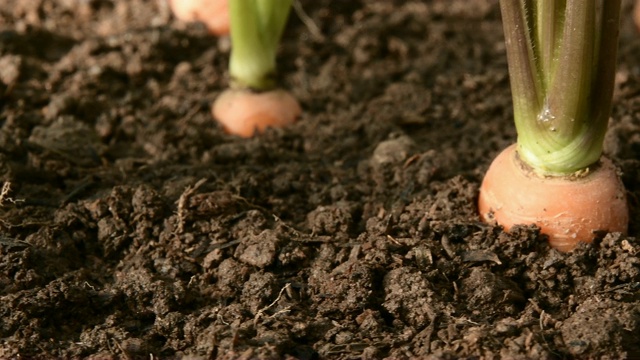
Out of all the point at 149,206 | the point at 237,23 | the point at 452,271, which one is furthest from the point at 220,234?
the point at 237,23

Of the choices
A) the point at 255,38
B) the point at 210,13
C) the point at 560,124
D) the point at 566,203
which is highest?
the point at 210,13

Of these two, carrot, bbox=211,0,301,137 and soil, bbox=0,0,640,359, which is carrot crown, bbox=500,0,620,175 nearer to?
soil, bbox=0,0,640,359

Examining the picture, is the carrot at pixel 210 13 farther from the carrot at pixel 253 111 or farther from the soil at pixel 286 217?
the carrot at pixel 253 111

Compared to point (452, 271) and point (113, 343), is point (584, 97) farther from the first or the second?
point (113, 343)

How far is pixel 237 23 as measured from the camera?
235 cm

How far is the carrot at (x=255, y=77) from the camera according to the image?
93.0 inches

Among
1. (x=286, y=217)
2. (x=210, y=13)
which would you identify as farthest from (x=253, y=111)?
(x=210, y=13)

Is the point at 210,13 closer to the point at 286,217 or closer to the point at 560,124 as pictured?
the point at 286,217

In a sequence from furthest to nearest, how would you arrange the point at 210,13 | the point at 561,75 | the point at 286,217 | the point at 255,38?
the point at 210,13, the point at 255,38, the point at 286,217, the point at 561,75

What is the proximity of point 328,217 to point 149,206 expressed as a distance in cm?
39

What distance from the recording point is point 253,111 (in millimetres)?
2404

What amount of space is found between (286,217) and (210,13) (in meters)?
1.06

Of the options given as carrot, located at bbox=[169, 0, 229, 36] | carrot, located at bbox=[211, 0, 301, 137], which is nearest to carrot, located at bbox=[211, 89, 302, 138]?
carrot, located at bbox=[211, 0, 301, 137]

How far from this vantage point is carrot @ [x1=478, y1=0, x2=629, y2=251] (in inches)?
67.9
